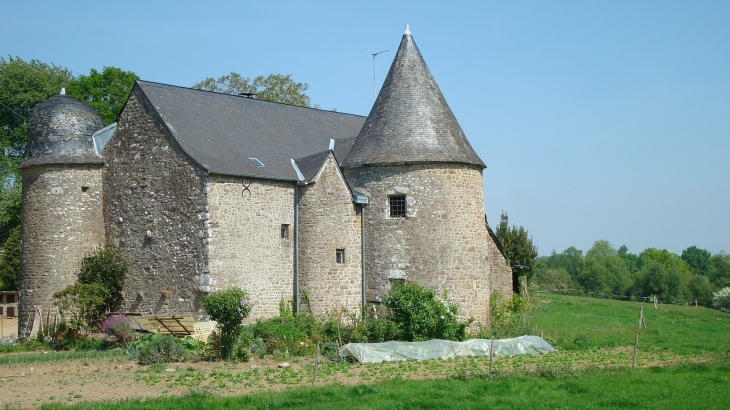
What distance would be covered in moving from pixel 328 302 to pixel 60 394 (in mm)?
11192

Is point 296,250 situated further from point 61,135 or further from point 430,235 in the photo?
point 61,135

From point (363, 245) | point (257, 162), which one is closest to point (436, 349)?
point (363, 245)

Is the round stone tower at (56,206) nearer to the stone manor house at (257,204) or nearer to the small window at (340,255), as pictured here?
the stone manor house at (257,204)

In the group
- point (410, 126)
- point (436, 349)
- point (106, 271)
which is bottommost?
point (436, 349)

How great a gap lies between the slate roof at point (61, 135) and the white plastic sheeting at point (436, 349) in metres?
11.8

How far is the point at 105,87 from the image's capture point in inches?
1570

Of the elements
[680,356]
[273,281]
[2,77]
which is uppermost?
[2,77]

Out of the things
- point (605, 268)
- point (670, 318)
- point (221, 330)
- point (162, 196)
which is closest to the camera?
point (221, 330)

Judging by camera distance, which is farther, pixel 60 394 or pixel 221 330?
pixel 221 330

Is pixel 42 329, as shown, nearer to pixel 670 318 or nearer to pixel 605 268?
pixel 670 318

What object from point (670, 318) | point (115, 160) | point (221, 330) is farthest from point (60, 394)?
point (670, 318)

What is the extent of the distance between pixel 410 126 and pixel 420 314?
6572 millimetres

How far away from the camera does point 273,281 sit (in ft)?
80.0

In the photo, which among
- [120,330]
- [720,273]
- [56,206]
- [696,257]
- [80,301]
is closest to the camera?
[120,330]
